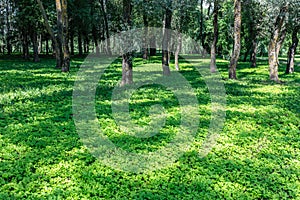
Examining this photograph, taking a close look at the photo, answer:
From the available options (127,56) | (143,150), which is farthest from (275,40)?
(143,150)

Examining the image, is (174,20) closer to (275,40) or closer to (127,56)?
(275,40)

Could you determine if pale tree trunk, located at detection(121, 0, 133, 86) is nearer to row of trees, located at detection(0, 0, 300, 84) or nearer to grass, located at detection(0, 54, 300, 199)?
row of trees, located at detection(0, 0, 300, 84)

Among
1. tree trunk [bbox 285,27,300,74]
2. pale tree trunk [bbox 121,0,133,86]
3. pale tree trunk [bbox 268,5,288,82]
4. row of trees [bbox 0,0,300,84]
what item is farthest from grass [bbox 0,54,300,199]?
tree trunk [bbox 285,27,300,74]

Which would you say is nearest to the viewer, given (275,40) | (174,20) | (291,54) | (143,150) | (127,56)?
(143,150)

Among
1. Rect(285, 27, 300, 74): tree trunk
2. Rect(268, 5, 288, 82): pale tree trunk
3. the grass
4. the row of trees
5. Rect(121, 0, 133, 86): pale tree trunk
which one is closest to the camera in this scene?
the grass

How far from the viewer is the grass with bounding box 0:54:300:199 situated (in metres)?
6.52

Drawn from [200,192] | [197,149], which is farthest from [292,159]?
[200,192]

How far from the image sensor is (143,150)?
8438 millimetres

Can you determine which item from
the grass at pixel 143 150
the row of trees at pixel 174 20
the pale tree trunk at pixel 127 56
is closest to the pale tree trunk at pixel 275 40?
the row of trees at pixel 174 20

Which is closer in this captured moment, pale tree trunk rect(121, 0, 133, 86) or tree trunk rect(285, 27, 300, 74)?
pale tree trunk rect(121, 0, 133, 86)

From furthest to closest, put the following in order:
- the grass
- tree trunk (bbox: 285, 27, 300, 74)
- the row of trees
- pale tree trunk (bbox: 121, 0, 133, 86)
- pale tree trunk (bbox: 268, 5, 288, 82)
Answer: tree trunk (bbox: 285, 27, 300, 74)
pale tree trunk (bbox: 268, 5, 288, 82)
the row of trees
pale tree trunk (bbox: 121, 0, 133, 86)
the grass

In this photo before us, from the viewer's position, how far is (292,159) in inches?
336

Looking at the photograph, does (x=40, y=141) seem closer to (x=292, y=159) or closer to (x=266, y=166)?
(x=266, y=166)

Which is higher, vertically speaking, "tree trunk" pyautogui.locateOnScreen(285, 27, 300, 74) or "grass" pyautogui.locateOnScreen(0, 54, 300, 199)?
"tree trunk" pyautogui.locateOnScreen(285, 27, 300, 74)
